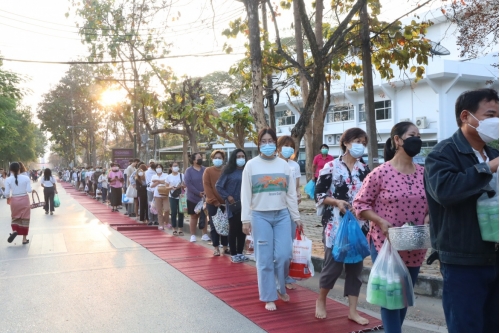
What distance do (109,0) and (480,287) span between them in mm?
19731

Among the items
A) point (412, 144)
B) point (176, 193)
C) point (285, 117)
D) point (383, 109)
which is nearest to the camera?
point (412, 144)

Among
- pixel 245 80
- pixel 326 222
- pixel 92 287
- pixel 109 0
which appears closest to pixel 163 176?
pixel 245 80

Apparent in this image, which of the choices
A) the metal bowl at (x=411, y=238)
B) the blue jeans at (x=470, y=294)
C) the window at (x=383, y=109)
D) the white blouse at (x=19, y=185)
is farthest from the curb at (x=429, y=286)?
the window at (x=383, y=109)

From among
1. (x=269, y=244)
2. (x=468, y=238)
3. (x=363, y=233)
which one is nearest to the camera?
(x=468, y=238)

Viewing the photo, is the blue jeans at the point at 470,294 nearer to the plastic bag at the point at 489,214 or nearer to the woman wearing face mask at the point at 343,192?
the plastic bag at the point at 489,214

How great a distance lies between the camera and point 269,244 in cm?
566

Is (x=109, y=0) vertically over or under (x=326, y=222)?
over

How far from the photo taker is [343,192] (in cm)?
498

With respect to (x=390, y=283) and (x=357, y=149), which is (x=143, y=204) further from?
(x=390, y=283)

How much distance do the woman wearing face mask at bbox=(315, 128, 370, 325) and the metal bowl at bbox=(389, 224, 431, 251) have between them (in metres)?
1.32

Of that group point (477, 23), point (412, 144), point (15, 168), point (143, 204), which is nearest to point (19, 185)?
point (15, 168)

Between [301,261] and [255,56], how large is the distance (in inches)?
218

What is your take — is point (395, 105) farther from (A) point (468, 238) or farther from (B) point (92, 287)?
(A) point (468, 238)

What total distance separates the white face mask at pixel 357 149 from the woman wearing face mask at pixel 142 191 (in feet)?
33.5
